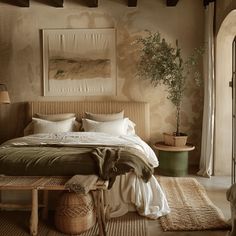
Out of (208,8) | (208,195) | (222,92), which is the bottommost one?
(208,195)

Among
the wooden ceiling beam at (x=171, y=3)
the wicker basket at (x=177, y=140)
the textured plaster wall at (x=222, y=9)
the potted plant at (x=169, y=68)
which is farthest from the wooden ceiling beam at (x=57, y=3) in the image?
the wicker basket at (x=177, y=140)

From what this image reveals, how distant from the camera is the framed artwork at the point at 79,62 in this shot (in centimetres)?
583

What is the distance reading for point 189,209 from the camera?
12.1ft

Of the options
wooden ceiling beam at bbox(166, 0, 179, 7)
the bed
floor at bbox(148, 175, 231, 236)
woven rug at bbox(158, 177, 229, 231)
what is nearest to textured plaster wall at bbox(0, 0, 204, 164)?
wooden ceiling beam at bbox(166, 0, 179, 7)

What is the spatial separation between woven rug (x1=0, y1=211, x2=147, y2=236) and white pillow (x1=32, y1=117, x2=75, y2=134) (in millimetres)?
1850

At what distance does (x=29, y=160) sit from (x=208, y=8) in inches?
152

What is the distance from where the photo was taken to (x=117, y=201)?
362 cm

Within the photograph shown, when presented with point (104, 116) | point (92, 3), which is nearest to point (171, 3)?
point (92, 3)

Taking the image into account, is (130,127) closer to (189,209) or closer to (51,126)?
(51,126)

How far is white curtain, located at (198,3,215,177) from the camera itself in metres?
5.21

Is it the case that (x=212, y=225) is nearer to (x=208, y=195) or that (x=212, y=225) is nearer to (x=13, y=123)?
(x=208, y=195)

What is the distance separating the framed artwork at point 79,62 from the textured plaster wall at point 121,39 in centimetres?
12

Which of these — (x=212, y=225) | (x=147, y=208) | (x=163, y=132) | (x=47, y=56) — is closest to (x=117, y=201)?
(x=147, y=208)

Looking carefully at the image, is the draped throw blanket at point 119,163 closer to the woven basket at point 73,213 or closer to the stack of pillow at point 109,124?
the woven basket at point 73,213
